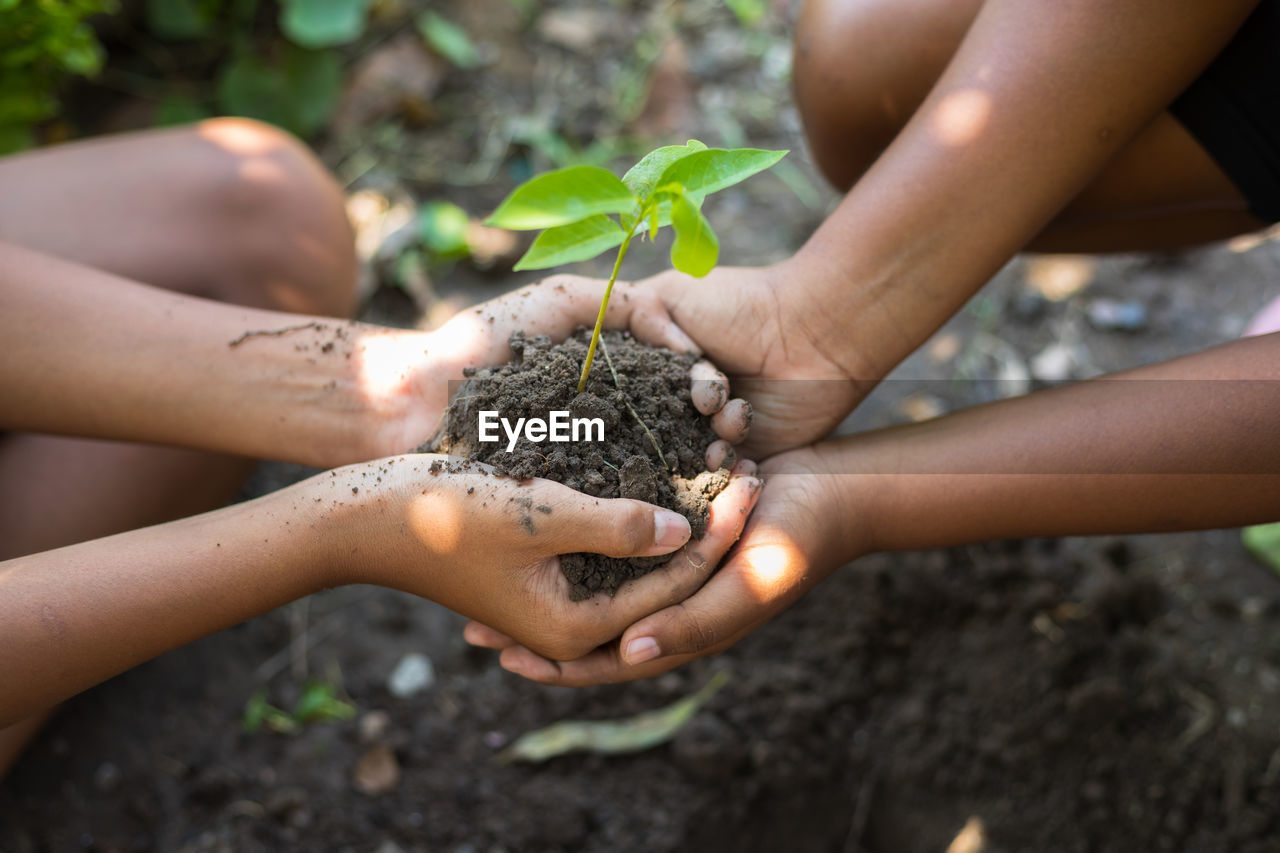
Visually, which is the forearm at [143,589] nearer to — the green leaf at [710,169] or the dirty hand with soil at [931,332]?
the dirty hand with soil at [931,332]

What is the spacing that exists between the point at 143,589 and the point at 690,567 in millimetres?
813

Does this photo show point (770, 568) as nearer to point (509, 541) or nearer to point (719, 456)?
point (719, 456)

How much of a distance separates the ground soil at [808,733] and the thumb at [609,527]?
2.03 feet

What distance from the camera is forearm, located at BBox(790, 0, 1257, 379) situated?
147 centimetres

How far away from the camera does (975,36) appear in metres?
1.56

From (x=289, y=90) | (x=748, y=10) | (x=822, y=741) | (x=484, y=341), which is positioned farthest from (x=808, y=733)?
(x=748, y=10)

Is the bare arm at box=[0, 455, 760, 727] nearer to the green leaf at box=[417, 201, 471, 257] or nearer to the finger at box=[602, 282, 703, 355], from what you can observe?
the finger at box=[602, 282, 703, 355]

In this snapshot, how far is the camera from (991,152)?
1.53 meters

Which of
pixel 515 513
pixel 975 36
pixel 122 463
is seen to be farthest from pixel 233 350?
pixel 975 36

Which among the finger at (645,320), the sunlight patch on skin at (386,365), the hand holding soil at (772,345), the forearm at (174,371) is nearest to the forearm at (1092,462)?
the hand holding soil at (772,345)

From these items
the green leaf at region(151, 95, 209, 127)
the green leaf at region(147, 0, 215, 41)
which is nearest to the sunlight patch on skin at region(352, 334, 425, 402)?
the green leaf at region(151, 95, 209, 127)

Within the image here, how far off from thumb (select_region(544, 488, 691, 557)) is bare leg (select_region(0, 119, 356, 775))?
99 cm

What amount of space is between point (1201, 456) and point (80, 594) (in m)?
1.70

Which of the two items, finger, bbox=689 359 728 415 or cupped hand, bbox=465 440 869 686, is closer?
cupped hand, bbox=465 440 869 686
